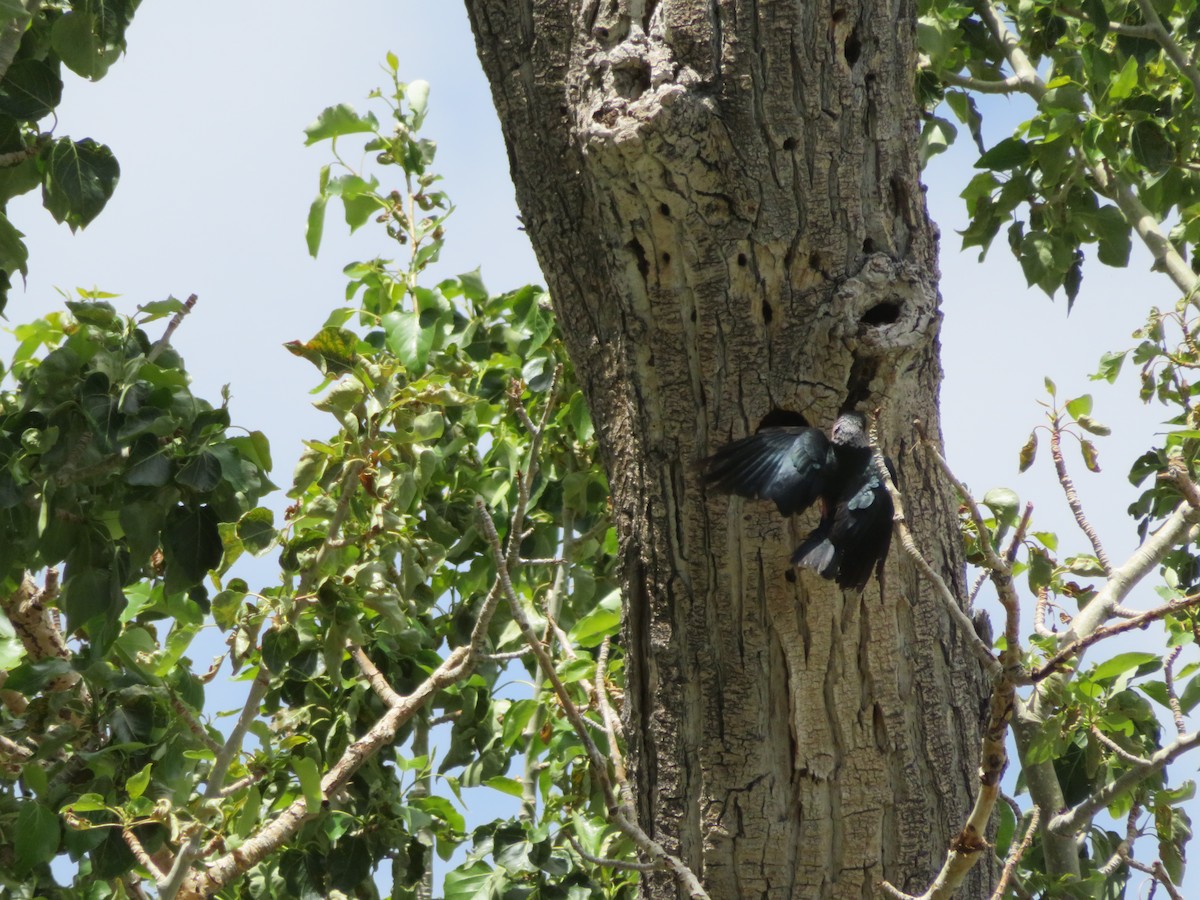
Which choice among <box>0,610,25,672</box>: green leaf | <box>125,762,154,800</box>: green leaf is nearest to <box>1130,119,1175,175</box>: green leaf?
<box>125,762,154,800</box>: green leaf

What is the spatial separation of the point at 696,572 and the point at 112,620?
3.48ft

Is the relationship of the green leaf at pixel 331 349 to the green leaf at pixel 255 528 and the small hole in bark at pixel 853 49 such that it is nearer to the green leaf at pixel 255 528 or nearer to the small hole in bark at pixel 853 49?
the green leaf at pixel 255 528

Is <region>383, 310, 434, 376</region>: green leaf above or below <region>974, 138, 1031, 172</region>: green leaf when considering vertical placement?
below

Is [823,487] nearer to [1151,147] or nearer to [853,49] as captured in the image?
[853,49]

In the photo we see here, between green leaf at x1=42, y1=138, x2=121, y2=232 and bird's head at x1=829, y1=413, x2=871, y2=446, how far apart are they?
1.36 meters

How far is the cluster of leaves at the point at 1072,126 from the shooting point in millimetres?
2467

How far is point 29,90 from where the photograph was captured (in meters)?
2.02

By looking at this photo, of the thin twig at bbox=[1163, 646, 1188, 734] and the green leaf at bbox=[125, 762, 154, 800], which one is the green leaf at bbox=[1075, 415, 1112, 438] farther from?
the green leaf at bbox=[125, 762, 154, 800]

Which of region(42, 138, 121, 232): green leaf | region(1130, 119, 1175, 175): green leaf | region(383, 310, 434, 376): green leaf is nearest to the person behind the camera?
region(42, 138, 121, 232): green leaf

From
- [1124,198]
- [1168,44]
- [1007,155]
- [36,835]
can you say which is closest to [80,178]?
[36,835]

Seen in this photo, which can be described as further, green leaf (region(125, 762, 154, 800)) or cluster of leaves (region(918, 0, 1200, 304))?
cluster of leaves (region(918, 0, 1200, 304))

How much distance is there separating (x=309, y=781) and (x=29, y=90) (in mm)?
1267

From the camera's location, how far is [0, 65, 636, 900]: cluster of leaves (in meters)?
1.87

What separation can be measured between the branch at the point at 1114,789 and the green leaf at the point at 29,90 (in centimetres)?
227
